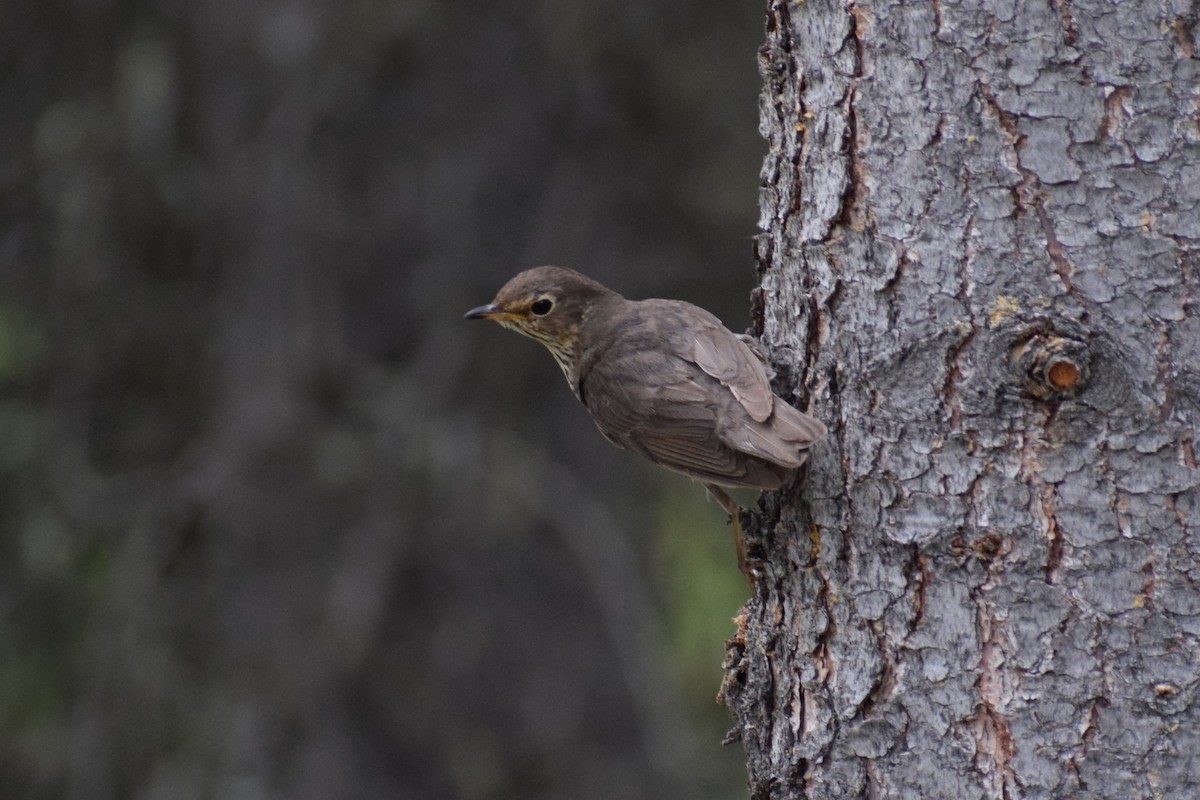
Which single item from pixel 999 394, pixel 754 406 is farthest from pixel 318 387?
pixel 999 394

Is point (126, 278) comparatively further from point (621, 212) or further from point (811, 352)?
point (811, 352)

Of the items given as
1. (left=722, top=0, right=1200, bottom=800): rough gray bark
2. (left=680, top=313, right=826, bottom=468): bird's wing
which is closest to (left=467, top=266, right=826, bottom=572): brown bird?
(left=680, top=313, right=826, bottom=468): bird's wing

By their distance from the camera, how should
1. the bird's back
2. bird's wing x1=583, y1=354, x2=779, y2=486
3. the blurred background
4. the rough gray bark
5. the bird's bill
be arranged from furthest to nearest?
the blurred background, the bird's bill, bird's wing x1=583, y1=354, x2=779, y2=486, the bird's back, the rough gray bark

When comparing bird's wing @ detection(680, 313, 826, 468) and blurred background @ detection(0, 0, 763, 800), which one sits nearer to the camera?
bird's wing @ detection(680, 313, 826, 468)

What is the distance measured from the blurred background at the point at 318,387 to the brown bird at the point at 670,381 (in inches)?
68.8

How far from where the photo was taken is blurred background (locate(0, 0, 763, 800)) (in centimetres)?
586

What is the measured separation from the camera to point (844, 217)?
2783 mm

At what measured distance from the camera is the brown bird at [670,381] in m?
2.96

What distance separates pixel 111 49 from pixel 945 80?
168 inches

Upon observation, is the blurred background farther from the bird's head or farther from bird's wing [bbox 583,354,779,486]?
bird's wing [bbox 583,354,779,486]

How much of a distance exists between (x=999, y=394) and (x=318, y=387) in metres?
3.94

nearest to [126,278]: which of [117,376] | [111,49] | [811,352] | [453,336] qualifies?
[117,376]

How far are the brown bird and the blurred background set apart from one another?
1.75m

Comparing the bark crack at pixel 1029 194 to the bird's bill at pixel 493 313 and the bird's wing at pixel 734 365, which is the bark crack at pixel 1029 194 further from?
the bird's bill at pixel 493 313
